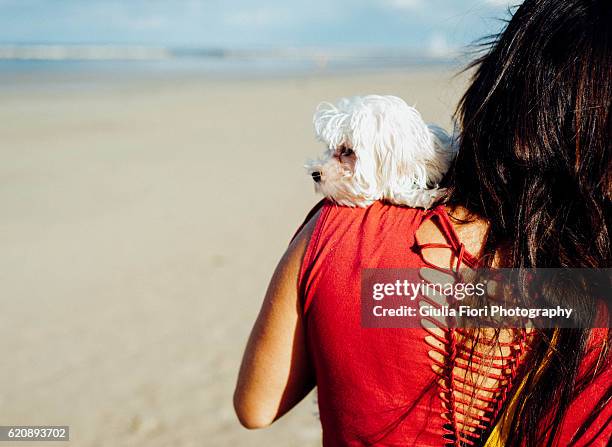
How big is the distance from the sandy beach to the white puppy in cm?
38

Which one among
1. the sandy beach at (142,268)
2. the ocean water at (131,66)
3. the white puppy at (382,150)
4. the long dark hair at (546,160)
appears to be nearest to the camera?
the long dark hair at (546,160)

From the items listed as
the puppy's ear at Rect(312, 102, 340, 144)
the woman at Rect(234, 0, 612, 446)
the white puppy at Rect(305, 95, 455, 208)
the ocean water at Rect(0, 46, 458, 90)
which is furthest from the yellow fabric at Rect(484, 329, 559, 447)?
the ocean water at Rect(0, 46, 458, 90)

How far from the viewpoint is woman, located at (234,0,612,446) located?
111 centimetres

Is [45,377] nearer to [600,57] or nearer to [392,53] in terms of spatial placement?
[600,57]

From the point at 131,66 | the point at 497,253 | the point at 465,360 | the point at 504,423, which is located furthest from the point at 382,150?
the point at 131,66

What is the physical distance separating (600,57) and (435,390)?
66cm

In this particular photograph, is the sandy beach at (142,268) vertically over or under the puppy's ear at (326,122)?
under

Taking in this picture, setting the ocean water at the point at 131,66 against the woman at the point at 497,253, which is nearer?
the woman at the point at 497,253

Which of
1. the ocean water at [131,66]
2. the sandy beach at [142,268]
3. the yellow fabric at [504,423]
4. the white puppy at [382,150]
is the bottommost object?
the sandy beach at [142,268]

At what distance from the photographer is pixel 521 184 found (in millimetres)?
1162

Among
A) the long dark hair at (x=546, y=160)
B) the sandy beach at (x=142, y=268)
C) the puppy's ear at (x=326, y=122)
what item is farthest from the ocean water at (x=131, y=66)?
the long dark hair at (x=546, y=160)

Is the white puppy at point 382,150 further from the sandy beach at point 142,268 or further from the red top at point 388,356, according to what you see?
the sandy beach at point 142,268

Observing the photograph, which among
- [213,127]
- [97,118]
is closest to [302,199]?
[213,127]

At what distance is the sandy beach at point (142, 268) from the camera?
3584 millimetres
